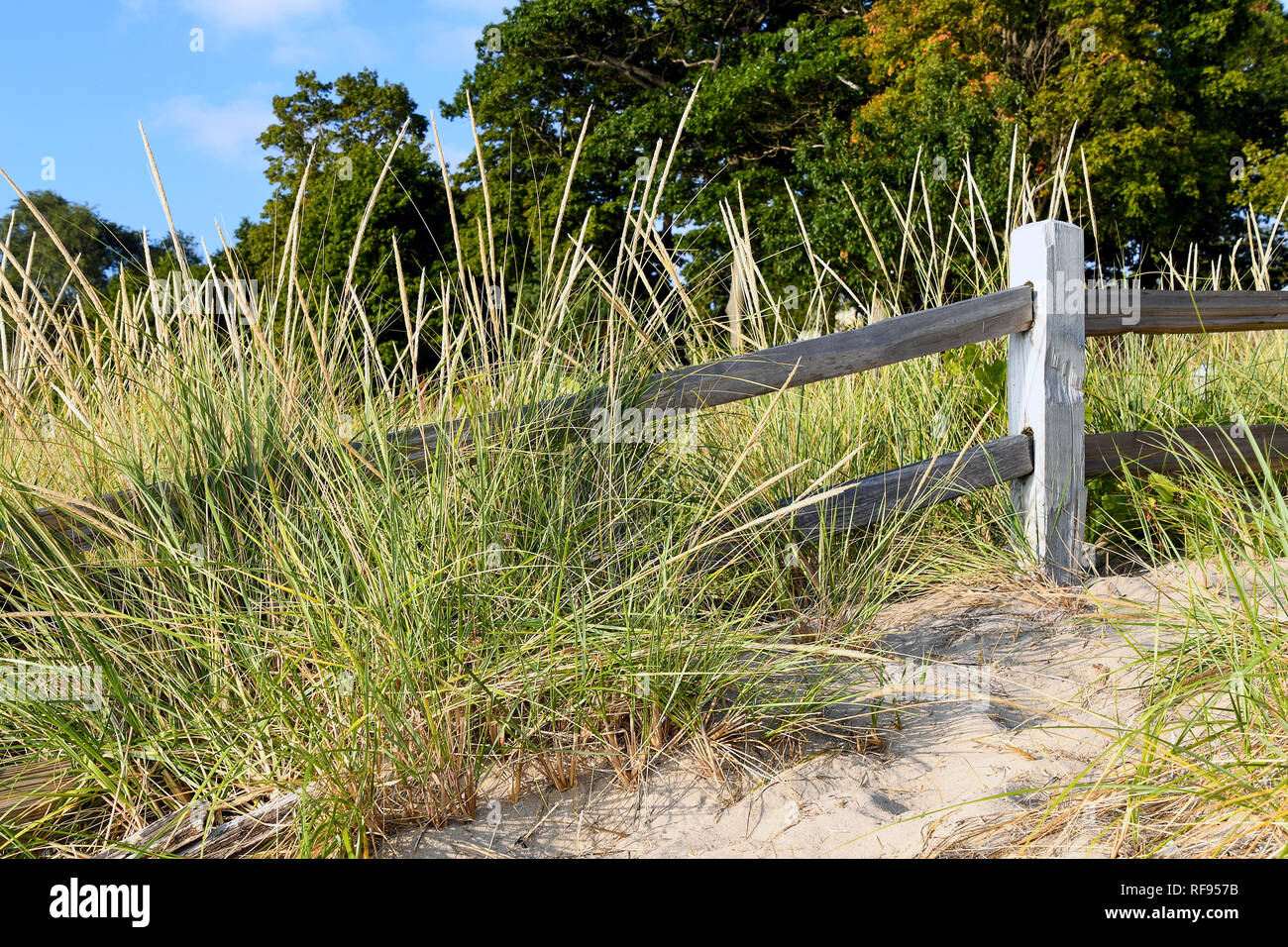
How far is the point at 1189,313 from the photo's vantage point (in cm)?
348

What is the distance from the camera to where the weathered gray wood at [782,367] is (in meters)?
2.33

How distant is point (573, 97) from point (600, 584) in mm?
20850

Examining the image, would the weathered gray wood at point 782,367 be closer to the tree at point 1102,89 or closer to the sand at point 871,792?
the sand at point 871,792

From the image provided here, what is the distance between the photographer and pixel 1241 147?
18750 mm

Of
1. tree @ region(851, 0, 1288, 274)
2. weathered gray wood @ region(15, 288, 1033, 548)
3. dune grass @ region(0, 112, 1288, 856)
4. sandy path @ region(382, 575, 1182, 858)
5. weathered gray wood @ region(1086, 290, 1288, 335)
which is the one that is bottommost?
sandy path @ region(382, 575, 1182, 858)

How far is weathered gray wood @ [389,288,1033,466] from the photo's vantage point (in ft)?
7.63

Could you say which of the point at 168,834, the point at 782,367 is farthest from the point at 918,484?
the point at 168,834

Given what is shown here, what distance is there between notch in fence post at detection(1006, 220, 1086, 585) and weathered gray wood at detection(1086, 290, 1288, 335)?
0.13m

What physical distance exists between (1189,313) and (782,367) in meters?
1.83

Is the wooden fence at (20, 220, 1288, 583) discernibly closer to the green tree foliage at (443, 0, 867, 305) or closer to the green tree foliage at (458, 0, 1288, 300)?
the green tree foliage at (458, 0, 1288, 300)

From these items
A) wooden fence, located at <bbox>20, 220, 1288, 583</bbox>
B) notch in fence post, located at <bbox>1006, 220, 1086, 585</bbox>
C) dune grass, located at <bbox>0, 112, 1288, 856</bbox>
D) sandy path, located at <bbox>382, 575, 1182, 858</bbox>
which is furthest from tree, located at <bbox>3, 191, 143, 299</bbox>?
notch in fence post, located at <bbox>1006, 220, 1086, 585</bbox>

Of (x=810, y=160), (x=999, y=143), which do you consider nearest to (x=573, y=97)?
(x=810, y=160)

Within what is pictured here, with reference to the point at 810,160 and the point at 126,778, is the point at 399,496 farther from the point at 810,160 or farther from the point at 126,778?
the point at 810,160

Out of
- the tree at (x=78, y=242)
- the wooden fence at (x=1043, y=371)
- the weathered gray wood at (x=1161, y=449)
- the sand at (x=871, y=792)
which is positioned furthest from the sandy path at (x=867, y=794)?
the tree at (x=78, y=242)
